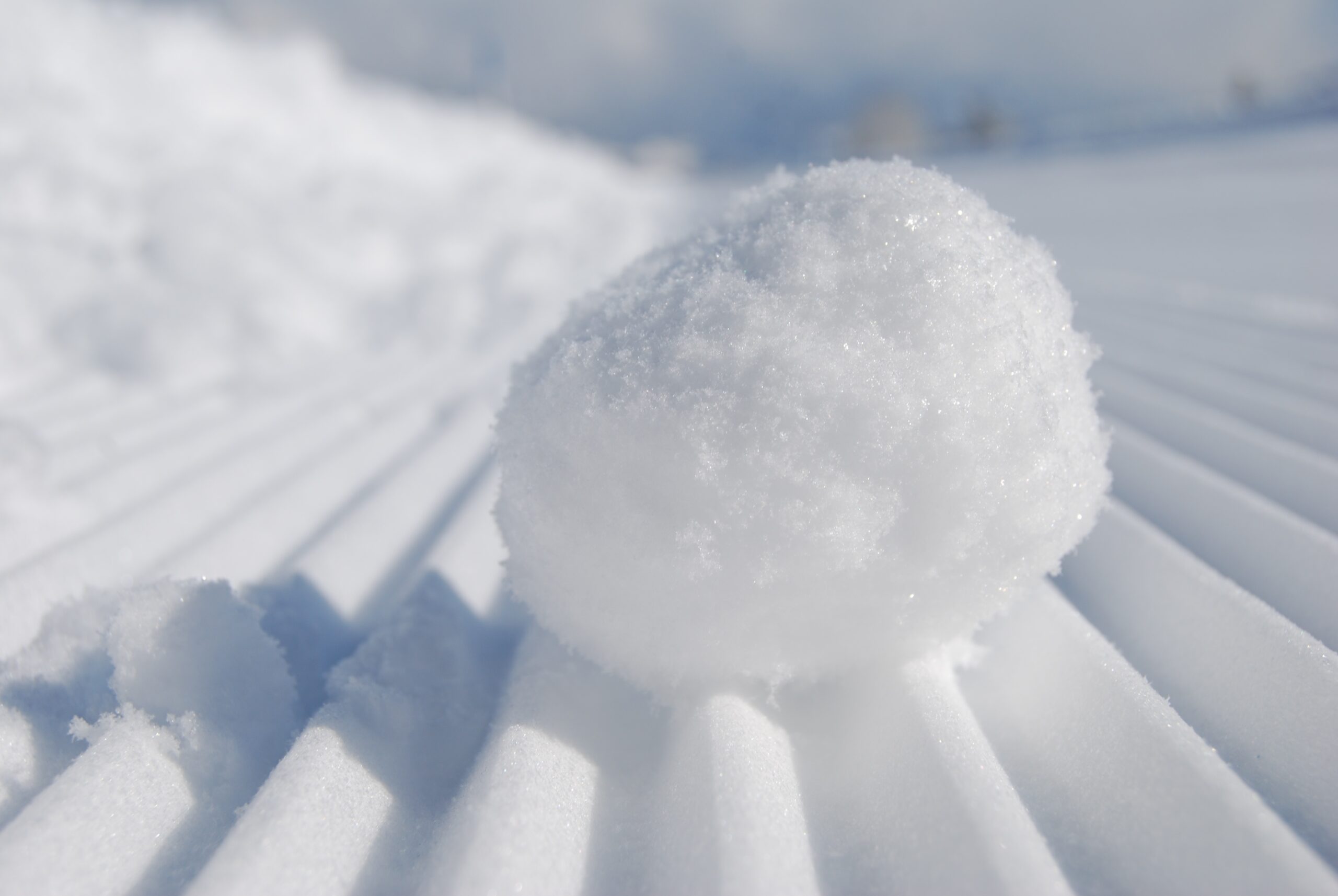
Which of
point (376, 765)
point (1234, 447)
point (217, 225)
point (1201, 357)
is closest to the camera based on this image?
point (376, 765)

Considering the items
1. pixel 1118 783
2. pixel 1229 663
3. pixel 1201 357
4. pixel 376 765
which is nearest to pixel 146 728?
pixel 376 765

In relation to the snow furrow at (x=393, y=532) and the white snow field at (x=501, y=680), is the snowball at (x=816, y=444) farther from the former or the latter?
the snow furrow at (x=393, y=532)

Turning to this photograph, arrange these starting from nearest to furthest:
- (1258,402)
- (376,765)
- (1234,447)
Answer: (376,765), (1234,447), (1258,402)

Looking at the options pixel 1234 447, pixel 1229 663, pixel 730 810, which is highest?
pixel 1234 447

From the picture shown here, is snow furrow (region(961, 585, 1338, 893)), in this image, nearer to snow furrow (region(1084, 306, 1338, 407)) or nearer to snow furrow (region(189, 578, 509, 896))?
snow furrow (region(189, 578, 509, 896))

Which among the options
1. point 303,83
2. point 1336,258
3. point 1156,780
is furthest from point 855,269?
point 303,83

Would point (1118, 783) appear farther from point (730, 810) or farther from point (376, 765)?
point (376, 765)

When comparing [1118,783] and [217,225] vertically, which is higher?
[217,225]
